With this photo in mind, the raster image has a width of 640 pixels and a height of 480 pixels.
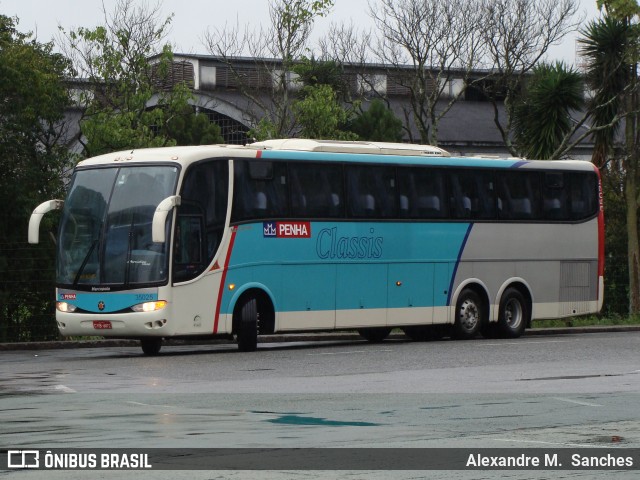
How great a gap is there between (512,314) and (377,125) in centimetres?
2428

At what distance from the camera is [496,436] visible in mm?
10812

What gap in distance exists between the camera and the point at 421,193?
89.7 feet

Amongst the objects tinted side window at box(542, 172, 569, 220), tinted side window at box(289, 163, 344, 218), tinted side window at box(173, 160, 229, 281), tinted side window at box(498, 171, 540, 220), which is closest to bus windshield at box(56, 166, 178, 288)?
tinted side window at box(173, 160, 229, 281)

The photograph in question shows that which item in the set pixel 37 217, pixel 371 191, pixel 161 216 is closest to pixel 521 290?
pixel 371 191

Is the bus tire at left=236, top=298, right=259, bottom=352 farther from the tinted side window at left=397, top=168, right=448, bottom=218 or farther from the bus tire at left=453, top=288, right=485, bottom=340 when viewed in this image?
the bus tire at left=453, top=288, right=485, bottom=340

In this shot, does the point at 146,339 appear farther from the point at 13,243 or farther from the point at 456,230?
the point at 456,230

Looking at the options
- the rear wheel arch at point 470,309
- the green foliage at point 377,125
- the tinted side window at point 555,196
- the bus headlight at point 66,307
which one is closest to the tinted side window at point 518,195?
the tinted side window at point 555,196

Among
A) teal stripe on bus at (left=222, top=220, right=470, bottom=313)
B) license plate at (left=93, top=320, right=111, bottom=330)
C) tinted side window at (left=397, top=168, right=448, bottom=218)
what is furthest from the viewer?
tinted side window at (left=397, top=168, right=448, bottom=218)

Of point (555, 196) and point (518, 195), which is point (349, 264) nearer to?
point (518, 195)

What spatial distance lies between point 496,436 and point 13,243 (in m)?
18.1

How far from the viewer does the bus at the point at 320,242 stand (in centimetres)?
2305

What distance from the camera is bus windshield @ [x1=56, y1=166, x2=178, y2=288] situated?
22.9 meters

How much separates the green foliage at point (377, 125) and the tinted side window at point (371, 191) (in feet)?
84.2

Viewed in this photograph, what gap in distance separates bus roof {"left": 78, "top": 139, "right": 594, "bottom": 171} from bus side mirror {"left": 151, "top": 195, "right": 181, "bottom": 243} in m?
0.84
